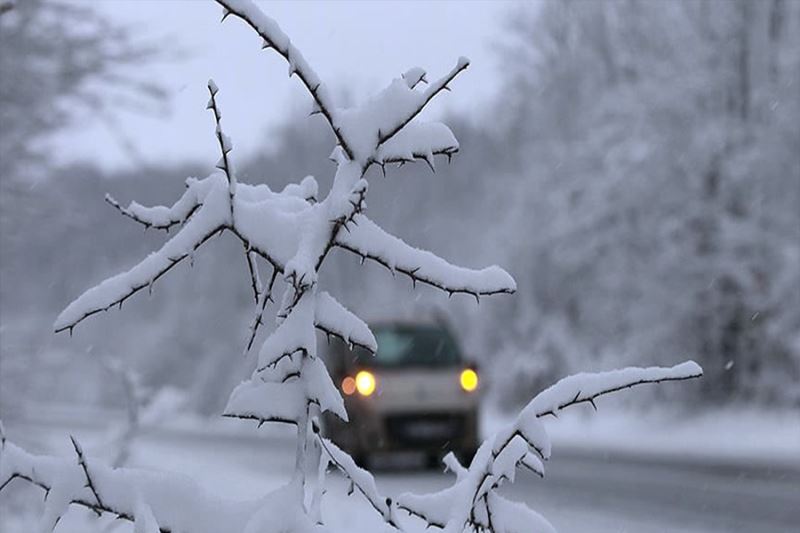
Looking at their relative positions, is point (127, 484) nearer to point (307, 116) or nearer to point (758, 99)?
point (307, 116)

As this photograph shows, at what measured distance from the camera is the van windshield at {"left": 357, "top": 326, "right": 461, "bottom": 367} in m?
15.5

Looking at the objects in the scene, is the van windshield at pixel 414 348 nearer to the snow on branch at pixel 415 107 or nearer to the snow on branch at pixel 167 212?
the snow on branch at pixel 167 212

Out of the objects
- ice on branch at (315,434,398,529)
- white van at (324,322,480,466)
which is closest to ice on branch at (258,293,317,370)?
ice on branch at (315,434,398,529)

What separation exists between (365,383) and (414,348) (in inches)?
36.6

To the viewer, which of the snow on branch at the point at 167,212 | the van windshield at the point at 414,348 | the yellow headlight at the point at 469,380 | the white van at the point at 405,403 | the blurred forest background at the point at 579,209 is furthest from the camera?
the van windshield at the point at 414,348

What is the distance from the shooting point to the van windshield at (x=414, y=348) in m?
15.5

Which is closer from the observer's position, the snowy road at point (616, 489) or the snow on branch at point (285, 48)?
the snow on branch at point (285, 48)

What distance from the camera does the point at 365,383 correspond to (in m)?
15.1

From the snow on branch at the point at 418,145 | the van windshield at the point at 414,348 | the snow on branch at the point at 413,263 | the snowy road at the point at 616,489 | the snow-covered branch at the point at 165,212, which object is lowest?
the snow on branch at the point at 413,263

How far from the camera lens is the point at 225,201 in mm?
1839

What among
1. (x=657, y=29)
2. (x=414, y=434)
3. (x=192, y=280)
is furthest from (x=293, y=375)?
(x=192, y=280)

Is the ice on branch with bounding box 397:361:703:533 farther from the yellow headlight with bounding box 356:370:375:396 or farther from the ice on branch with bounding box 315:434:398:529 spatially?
the yellow headlight with bounding box 356:370:375:396

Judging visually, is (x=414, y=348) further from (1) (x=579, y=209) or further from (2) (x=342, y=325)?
(2) (x=342, y=325)

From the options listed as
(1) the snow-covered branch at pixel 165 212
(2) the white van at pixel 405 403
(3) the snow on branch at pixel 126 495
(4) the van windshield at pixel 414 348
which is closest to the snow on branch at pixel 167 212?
(1) the snow-covered branch at pixel 165 212
